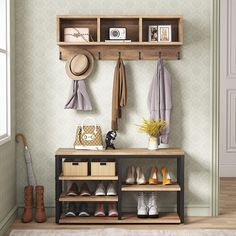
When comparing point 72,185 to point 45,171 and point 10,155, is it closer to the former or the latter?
point 45,171

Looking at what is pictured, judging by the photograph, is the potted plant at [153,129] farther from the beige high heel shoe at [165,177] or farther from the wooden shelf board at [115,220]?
the wooden shelf board at [115,220]

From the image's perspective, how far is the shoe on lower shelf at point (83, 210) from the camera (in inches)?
197

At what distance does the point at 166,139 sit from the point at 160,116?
8.7 inches

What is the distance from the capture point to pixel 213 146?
5.16m

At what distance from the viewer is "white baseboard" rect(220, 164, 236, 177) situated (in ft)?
24.1

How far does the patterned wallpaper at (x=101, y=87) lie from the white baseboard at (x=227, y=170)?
7.16 feet

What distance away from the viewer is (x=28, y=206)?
499 centimetres

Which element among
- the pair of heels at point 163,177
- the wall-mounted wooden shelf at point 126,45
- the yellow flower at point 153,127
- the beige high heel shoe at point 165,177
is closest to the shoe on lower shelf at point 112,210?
the pair of heels at point 163,177

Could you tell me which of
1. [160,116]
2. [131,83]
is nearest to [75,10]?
[131,83]

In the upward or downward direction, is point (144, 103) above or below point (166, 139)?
above

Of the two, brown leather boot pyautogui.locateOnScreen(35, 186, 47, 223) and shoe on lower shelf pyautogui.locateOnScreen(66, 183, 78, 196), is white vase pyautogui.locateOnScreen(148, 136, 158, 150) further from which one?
brown leather boot pyautogui.locateOnScreen(35, 186, 47, 223)

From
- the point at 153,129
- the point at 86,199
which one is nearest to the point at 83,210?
the point at 86,199

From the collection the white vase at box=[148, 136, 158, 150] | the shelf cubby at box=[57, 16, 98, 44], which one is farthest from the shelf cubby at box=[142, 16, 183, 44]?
the white vase at box=[148, 136, 158, 150]

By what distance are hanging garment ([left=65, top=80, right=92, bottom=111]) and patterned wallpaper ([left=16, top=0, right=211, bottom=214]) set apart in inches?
3.7
